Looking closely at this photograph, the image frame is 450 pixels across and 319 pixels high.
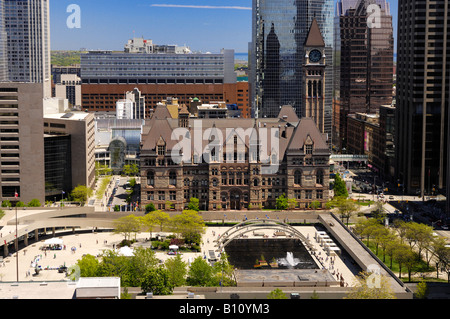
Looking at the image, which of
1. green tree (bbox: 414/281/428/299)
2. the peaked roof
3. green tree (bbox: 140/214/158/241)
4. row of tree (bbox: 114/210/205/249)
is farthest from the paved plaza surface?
the peaked roof

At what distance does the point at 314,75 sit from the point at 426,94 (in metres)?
26.9

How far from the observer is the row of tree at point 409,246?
8331cm

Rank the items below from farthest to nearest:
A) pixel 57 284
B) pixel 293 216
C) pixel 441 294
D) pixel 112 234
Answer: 1. pixel 293 216
2. pixel 112 234
3. pixel 441 294
4. pixel 57 284

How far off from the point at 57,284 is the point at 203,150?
233ft

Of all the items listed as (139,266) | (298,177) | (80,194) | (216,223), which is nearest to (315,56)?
(298,177)

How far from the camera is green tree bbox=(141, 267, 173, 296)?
66625 mm

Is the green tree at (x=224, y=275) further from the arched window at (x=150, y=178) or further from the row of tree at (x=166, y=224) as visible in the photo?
the arched window at (x=150, y=178)

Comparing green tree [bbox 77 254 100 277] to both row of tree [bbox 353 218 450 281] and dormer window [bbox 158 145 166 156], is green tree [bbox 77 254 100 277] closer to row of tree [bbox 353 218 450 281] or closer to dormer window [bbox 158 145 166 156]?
row of tree [bbox 353 218 450 281]

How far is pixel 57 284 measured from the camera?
5400 centimetres

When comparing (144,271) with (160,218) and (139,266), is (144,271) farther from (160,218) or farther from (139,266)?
(160,218)

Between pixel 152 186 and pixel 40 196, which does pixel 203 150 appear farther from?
pixel 40 196

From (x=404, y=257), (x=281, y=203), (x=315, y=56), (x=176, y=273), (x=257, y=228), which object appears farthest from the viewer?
(x=315, y=56)

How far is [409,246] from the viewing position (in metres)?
89.4
